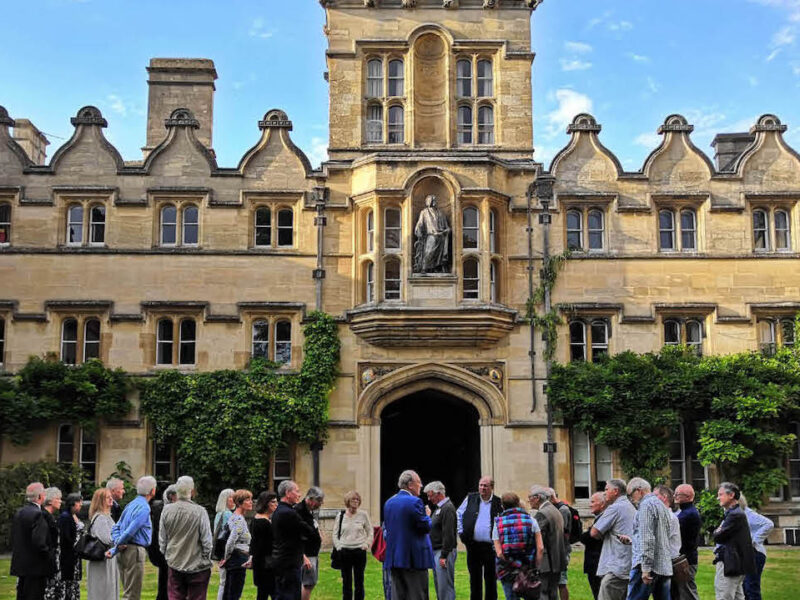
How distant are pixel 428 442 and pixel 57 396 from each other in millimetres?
11167

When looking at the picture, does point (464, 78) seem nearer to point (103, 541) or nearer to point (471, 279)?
point (471, 279)

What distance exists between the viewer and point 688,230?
988 inches

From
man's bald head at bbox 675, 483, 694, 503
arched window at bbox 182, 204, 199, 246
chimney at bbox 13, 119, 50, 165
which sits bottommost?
man's bald head at bbox 675, 483, 694, 503

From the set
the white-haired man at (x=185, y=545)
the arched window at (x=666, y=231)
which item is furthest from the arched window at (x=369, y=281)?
the white-haired man at (x=185, y=545)

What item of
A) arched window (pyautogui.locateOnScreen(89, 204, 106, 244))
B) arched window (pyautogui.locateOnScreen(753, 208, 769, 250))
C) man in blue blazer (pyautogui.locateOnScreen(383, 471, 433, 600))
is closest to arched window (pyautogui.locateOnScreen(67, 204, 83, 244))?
arched window (pyautogui.locateOnScreen(89, 204, 106, 244))

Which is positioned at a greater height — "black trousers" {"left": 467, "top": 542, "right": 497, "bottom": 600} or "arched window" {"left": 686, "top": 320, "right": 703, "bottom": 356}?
"arched window" {"left": 686, "top": 320, "right": 703, "bottom": 356}

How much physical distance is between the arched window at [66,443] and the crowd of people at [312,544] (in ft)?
39.5

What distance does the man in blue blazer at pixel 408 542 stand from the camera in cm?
1109

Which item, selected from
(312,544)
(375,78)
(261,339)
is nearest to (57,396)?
(261,339)

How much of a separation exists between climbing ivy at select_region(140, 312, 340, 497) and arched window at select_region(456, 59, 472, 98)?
685 cm

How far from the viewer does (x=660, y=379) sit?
23.2 meters

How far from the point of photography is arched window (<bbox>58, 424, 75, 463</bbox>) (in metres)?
Result: 23.6

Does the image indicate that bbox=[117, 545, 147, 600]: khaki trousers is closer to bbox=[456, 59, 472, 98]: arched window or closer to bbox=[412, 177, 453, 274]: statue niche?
bbox=[412, 177, 453, 274]: statue niche

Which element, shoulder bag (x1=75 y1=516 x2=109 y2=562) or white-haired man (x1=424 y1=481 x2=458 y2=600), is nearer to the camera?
shoulder bag (x1=75 y1=516 x2=109 y2=562)
